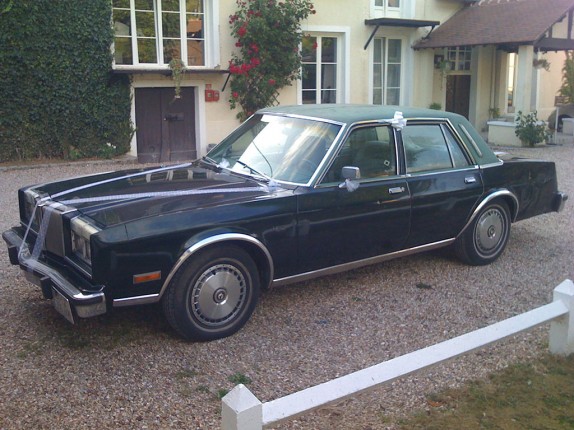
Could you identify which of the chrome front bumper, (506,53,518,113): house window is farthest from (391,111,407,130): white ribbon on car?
(506,53,518,113): house window

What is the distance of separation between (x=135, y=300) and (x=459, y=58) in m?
17.3

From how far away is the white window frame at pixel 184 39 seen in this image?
1370 centimetres

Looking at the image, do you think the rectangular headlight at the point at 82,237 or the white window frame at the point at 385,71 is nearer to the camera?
the rectangular headlight at the point at 82,237

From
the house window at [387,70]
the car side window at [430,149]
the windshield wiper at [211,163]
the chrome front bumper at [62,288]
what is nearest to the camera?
the chrome front bumper at [62,288]

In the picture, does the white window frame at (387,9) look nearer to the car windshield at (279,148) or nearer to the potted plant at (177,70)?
the potted plant at (177,70)

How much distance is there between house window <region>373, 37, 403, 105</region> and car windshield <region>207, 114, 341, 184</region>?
12.3 m

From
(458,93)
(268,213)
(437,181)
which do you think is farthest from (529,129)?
(268,213)

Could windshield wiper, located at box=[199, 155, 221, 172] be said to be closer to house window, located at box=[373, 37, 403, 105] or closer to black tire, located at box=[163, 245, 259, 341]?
black tire, located at box=[163, 245, 259, 341]

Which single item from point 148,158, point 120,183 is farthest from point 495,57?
point 120,183

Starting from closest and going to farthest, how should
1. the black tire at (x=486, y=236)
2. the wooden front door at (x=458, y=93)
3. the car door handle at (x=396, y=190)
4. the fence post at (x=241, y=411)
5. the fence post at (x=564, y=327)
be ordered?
the fence post at (x=241, y=411)
the fence post at (x=564, y=327)
the car door handle at (x=396, y=190)
the black tire at (x=486, y=236)
the wooden front door at (x=458, y=93)

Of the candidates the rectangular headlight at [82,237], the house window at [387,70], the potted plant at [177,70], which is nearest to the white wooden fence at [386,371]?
the rectangular headlight at [82,237]

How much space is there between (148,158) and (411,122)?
9373mm

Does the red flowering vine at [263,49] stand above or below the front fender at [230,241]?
above

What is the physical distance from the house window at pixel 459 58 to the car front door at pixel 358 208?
1466cm
